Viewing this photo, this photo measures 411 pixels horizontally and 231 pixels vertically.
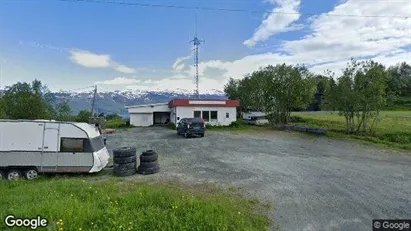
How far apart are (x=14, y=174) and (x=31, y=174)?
20.8 inches

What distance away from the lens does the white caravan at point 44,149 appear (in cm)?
941

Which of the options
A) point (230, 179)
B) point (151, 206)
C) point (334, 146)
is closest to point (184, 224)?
point (151, 206)

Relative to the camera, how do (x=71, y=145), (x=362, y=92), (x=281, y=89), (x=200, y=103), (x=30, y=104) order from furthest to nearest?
(x=281, y=89) < (x=200, y=103) < (x=30, y=104) < (x=362, y=92) < (x=71, y=145)

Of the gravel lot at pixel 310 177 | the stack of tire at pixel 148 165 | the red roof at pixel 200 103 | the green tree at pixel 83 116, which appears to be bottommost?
the gravel lot at pixel 310 177

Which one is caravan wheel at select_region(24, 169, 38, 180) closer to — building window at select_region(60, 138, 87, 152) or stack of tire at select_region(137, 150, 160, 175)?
building window at select_region(60, 138, 87, 152)

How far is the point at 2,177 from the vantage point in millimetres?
9336

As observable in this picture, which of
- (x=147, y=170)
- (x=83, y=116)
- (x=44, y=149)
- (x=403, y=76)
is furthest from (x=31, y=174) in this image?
(x=403, y=76)

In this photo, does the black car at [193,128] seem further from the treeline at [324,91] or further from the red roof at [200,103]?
the treeline at [324,91]

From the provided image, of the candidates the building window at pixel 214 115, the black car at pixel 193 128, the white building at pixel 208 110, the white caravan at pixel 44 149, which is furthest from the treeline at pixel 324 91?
the white caravan at pixel 44 149

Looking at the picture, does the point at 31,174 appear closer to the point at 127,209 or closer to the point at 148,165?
the point at 148,165

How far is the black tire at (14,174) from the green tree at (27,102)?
22.5 meters

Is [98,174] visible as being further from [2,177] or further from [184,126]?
[184,126]

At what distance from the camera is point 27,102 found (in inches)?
1131

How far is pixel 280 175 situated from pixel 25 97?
99.4 feet
